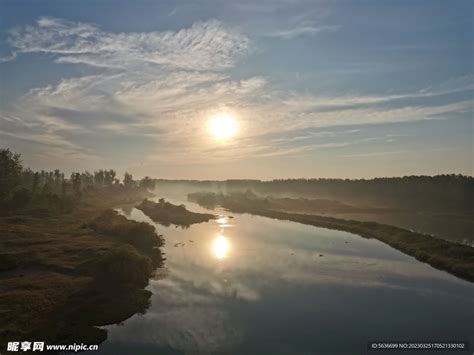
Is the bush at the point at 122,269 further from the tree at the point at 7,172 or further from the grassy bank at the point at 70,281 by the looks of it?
the tree at the point at 7,172

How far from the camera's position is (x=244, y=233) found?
96.1 meters

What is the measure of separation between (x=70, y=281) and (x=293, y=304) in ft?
94.7

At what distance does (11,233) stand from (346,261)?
70.6 metres

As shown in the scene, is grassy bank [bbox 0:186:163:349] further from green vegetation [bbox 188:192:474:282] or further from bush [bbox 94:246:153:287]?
green vegetation [bbox 188:192:474:282]

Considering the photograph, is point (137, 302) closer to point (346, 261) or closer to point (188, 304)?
point (188, 304)

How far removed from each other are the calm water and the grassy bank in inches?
103

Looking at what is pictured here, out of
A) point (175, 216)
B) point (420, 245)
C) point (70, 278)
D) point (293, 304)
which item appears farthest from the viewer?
point (175, 216)

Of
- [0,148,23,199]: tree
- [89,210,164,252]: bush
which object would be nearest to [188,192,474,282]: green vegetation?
[89,210,164,252]: bush

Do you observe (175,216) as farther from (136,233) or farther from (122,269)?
(122,269)

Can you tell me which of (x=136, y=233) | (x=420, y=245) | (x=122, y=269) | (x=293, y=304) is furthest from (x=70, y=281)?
(x=420, y=245)

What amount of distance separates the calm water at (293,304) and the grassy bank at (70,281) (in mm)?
2607

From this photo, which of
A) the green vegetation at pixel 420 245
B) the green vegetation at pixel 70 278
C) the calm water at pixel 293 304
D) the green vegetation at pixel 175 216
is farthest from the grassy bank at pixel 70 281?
the green vegetation at pixel 420 245

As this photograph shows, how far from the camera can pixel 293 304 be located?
38.7 meters

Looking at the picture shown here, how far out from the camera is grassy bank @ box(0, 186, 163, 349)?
98.1 feet
